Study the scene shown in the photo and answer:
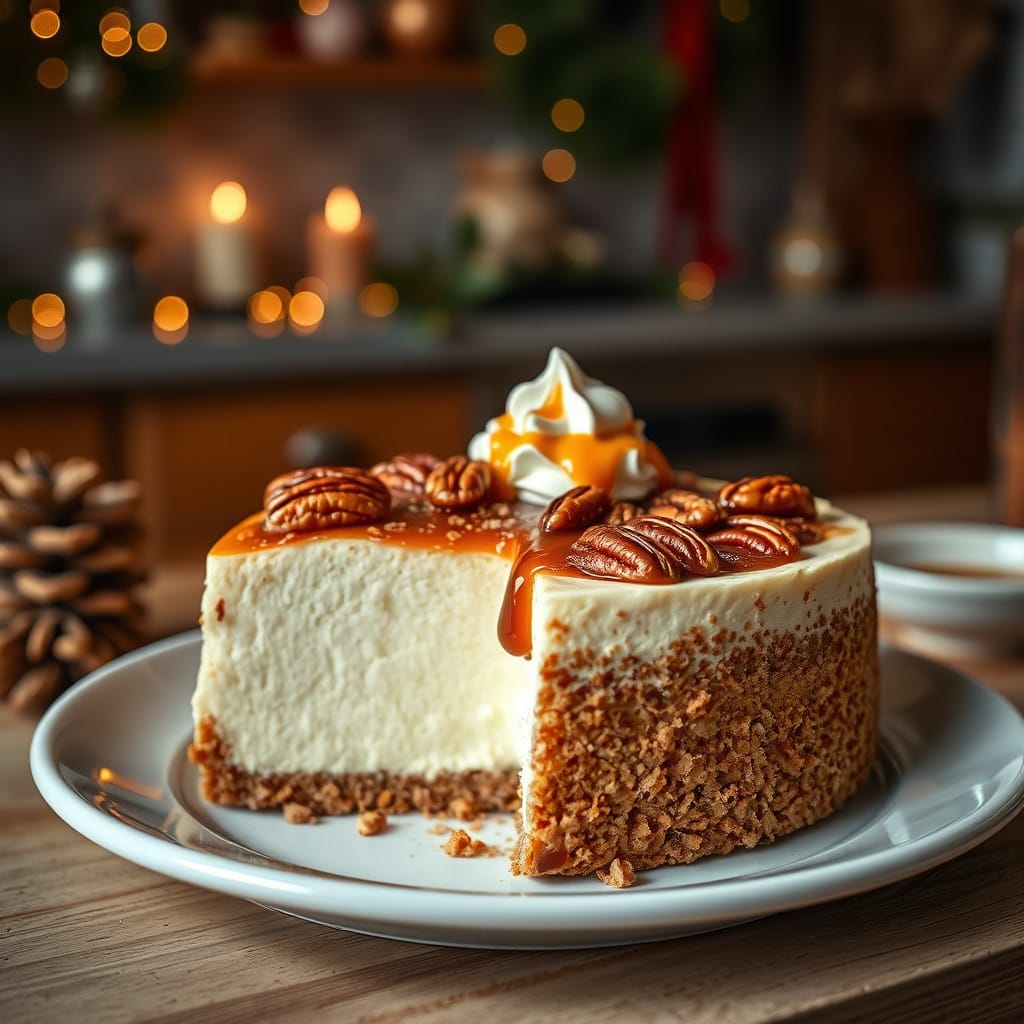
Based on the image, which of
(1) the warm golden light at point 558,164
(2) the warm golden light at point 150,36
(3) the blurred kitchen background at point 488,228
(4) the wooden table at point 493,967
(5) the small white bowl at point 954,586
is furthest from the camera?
(1) the warm golden light at point 558,164

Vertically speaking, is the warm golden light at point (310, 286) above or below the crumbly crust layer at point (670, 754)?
above

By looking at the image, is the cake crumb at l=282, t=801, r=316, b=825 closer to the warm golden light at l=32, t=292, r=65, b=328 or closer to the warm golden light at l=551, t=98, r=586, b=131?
the warm golden light at l=32, t=292, r=65, b=328

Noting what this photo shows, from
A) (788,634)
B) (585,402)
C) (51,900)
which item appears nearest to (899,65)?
(585,402)

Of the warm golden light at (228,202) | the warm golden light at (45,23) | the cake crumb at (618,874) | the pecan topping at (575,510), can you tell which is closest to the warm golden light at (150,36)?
the warm golden light at (45,23)

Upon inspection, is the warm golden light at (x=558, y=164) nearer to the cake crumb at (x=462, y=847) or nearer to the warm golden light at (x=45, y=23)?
the warm golden light at (x=45, y=23)

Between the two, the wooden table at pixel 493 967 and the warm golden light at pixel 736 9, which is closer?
the wooden table at pixel 493 967

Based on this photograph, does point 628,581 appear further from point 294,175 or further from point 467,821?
point 294,175

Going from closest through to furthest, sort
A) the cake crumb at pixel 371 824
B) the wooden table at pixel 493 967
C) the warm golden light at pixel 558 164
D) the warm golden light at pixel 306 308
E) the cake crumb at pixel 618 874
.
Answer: the wooden table at pixel 493 967, the cake crumb at pixel 618 874, the cake crumb at pixel 371 824, the warm golden light at pixel 306 308, the warm golden light at pixel 558 164

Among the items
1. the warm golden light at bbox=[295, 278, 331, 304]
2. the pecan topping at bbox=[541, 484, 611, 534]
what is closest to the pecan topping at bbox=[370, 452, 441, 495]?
the pecan topping at bbox=[541, 484, 611, 534]

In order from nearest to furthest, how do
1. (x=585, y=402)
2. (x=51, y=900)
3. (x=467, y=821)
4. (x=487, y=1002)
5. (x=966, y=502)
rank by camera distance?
(x=487, y=1002), (x=51, y=900), (x=467, y=821), (x=585, y=402), (x=966, y=502)
